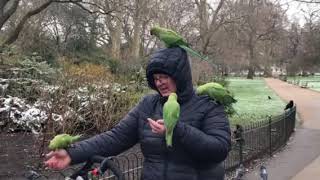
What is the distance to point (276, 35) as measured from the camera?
72.0 metres

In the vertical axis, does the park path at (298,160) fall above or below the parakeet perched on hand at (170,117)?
below

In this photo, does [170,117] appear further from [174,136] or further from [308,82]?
[308,82]

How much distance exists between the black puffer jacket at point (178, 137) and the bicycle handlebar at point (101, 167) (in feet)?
0.53

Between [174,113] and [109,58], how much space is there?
66.5 ft

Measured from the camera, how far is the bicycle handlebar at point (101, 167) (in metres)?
2.36

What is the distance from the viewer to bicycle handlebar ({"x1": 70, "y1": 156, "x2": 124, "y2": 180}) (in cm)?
236

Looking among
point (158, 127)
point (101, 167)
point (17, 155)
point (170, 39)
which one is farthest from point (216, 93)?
point (17, 155)

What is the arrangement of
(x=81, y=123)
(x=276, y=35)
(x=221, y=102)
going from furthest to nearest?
(x=276, y=35), (x=81, y=123), (x=221, y=102)

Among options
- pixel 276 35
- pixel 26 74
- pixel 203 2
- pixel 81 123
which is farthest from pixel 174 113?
pixel 276 35

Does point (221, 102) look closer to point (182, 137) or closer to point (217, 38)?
point (182, 137)

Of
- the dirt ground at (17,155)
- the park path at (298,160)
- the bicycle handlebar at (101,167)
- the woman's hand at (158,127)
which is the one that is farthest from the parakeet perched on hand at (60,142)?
the park path at (298,160)

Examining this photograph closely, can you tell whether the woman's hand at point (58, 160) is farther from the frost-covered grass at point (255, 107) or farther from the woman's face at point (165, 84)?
the frost-covered grass at point (255, 107)

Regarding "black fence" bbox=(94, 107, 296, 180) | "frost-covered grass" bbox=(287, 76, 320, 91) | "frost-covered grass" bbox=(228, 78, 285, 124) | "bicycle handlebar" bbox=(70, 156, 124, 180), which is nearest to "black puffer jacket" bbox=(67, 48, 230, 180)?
"bicycle handlebar" bbox=(70, 156, 124, 180)

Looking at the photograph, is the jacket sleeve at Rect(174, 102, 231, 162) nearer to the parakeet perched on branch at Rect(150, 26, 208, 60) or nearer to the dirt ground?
the parakeet perched on branch at Rect(150, 26, 208, 60)
